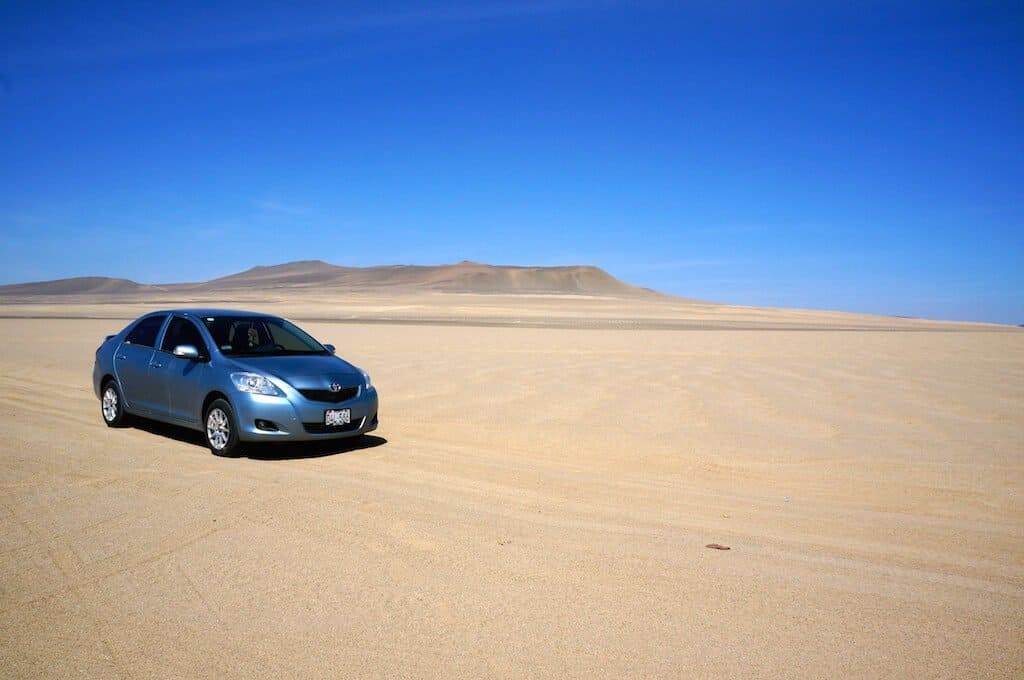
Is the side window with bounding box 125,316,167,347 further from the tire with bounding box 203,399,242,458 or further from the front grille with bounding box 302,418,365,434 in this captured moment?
the front grille with bounding box 302,418,365,434

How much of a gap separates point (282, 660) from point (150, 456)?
5.31 m

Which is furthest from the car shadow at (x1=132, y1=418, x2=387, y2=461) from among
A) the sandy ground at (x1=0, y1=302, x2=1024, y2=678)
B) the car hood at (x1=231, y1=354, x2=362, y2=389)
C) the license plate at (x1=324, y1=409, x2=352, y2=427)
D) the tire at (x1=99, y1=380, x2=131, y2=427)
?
the car hood at (x1=231, y1=354, x2=362, y2=389)

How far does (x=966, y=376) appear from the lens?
638 inches

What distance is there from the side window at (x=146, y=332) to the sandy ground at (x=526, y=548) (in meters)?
1.17

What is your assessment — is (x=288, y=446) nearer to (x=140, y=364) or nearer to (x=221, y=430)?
(x=221, y=430)

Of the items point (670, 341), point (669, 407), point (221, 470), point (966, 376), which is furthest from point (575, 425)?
point (670, 341)

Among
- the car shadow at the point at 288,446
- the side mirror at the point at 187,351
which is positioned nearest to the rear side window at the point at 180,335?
the side mirror at the point at 187,351

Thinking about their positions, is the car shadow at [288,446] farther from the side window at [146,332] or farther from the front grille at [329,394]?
the side window at [146,332]

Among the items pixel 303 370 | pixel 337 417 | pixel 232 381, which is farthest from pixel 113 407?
pixel 337 417

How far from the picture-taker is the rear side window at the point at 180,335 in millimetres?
9227

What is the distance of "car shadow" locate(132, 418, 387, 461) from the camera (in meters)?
8.55

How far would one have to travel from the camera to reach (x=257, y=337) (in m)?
9.60

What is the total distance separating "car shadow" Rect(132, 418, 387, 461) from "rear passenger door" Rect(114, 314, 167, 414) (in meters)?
0.45

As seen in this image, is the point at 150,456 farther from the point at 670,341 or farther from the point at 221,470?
the point at 670,341
